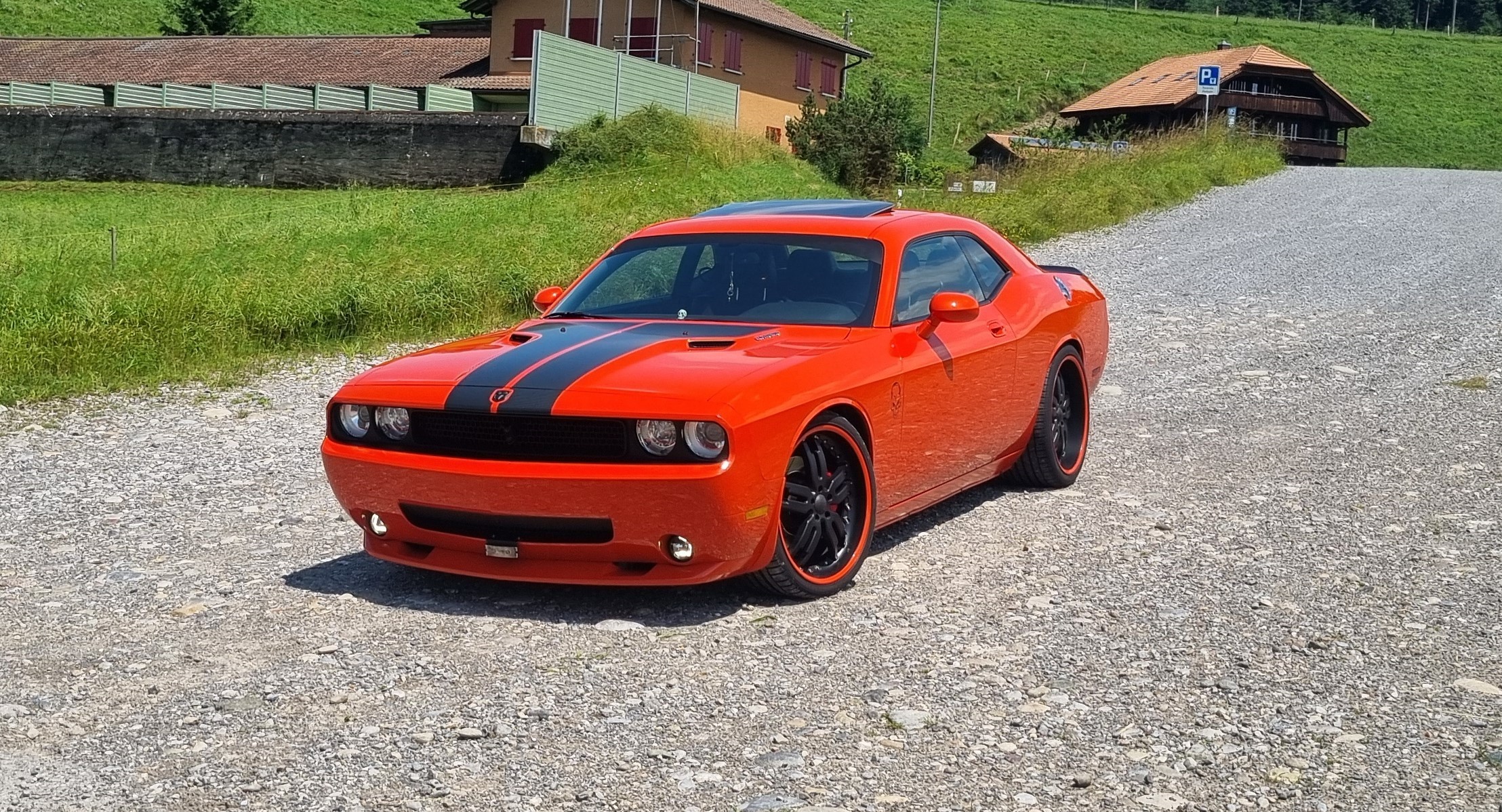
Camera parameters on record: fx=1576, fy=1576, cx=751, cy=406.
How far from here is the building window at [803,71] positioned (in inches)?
2079

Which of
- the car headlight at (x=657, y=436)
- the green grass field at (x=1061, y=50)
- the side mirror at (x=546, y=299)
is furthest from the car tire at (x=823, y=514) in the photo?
the green grass field at (x=1061, y=50)

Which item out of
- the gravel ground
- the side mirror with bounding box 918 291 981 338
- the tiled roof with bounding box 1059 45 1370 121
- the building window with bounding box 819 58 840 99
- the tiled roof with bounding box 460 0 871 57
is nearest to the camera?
the gravel ground

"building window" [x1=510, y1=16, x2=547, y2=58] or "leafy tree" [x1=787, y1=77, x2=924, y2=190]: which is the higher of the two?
"building window" [x1=510, y1=16, x2=547, y2=58]

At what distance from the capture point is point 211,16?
57.5 m

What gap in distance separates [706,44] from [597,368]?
42927 millimetres

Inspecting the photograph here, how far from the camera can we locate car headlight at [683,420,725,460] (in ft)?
16.0

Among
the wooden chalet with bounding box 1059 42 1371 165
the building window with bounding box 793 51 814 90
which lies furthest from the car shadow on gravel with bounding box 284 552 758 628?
the wooden chalet with bounding box 1059 42 1371 165

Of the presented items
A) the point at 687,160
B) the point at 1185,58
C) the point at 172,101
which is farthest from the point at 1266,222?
the point at 1185,58

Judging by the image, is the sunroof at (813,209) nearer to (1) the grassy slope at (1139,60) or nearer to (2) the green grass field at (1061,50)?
(2) the green grass field at (1061,50)

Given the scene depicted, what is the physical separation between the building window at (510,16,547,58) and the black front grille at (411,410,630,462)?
139ft

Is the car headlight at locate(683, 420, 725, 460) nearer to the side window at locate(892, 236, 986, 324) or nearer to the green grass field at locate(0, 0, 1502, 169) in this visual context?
the side window at locate(892, 236, 986, 324)

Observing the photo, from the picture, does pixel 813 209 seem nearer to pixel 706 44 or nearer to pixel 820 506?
pixel 820 506

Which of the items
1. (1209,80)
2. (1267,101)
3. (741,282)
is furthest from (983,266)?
(1267,101)

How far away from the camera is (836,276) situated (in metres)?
6.15
